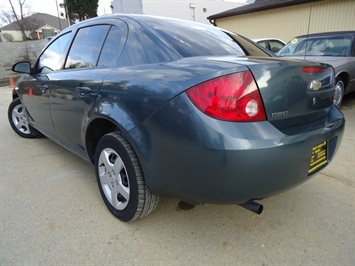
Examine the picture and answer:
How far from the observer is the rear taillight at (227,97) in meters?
1.46

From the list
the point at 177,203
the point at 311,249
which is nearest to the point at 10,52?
the point at 177,203

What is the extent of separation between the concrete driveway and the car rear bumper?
481 mm

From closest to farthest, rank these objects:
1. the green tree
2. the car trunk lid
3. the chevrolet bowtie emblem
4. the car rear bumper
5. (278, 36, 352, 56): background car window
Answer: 1. the car rear bumper
2. the car trunk lid
3. the chevrolet bowtie emblem
4. (278, 36, 352, 56): background car window
5. the green tree

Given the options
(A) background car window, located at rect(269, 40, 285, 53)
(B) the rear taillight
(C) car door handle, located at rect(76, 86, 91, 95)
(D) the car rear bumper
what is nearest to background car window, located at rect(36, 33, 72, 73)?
(C) car door handle, located at rect(76, 86, 91, 95)

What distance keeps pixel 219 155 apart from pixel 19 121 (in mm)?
3993

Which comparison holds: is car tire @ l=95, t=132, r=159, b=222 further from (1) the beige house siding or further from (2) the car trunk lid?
(1) the beige house siding

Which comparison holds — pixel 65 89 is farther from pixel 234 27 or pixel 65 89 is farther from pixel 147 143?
pixel 234 27

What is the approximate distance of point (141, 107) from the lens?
1.70 meters

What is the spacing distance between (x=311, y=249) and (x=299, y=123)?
2.87 ft

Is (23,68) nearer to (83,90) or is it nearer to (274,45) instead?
(83,90)

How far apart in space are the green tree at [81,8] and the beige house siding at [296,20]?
18.6 metres

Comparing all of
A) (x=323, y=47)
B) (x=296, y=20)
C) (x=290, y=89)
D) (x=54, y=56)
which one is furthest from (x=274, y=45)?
(x=290, y=89)

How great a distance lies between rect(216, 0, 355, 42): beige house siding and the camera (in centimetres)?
1032

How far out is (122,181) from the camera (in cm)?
207
